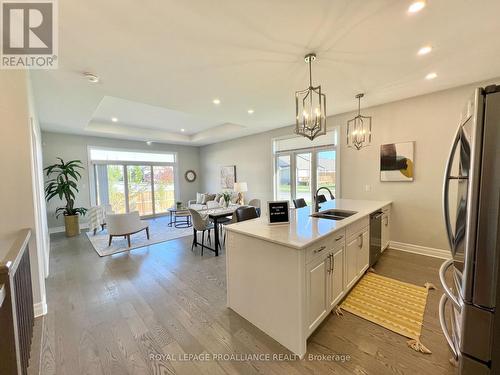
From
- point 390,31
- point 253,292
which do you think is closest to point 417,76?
point 390,31

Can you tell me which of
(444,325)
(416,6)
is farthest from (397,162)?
(444,325)

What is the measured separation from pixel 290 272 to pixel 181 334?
122cm

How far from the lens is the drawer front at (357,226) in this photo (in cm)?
234

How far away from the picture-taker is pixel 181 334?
1941 mm

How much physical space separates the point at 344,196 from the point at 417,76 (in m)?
2.43

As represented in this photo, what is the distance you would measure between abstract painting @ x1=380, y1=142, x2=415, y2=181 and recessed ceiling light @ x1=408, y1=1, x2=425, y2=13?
2.55m

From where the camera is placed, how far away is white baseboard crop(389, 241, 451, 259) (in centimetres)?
344

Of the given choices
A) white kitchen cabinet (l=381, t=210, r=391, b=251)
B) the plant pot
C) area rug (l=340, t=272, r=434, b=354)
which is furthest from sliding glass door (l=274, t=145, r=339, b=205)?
the plant pot

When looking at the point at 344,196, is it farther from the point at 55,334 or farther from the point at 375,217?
the point at 55,334

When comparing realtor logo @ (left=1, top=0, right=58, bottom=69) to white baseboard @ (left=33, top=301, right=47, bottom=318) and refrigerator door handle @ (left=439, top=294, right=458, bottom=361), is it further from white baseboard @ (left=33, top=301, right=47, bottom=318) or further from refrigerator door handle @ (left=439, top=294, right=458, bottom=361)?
refrigerator door handle @ (left=439, top=294, right=458, bottom=361)

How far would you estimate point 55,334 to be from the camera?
1963 mm

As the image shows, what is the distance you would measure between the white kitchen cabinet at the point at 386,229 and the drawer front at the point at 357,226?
1.00 metres

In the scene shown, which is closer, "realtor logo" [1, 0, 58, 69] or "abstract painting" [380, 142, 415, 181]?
"realtor logo" [1, 0, 58, 69]

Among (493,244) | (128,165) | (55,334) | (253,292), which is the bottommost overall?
(55,334)
